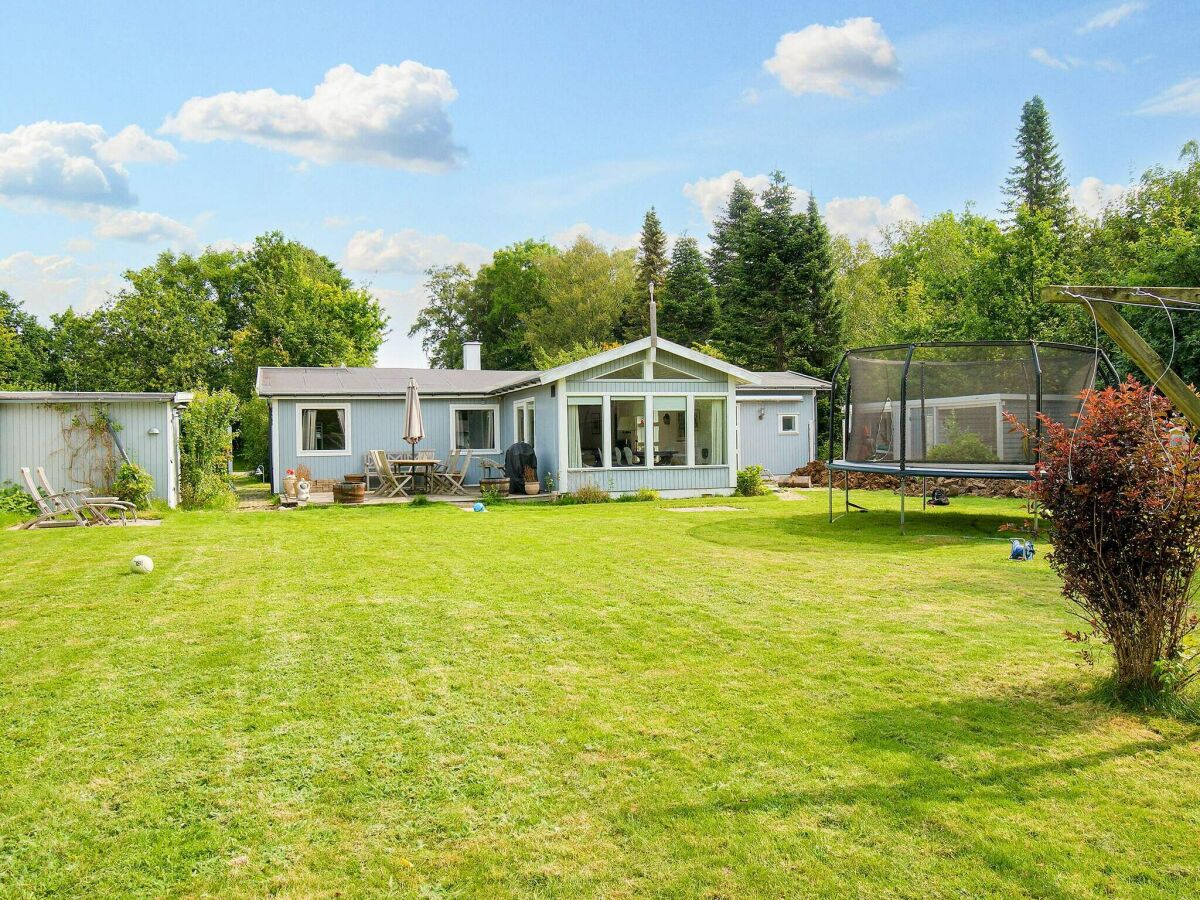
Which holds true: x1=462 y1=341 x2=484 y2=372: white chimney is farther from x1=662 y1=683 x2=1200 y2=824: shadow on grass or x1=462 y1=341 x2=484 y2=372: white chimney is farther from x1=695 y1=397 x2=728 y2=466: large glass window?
x1=662 y1=683 x2=1200 y2=824: shadow on grass

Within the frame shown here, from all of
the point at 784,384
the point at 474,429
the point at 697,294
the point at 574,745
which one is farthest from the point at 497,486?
the point at 697,294

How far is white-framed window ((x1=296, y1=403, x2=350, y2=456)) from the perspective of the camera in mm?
17594

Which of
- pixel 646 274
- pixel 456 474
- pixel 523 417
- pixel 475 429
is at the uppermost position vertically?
pixel 646 274

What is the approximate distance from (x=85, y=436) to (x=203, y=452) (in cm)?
179

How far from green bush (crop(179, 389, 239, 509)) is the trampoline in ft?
34.9

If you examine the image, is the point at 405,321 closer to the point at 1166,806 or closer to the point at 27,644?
the point at 27,644

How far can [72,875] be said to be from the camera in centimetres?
254

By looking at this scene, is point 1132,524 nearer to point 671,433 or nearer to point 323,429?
point 671,433

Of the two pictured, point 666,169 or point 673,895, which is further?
point 666,169

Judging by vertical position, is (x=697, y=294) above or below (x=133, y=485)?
above

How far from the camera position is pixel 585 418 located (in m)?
15.7

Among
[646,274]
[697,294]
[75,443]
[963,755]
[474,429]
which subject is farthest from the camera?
[646,274]

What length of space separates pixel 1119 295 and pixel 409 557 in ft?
22.2

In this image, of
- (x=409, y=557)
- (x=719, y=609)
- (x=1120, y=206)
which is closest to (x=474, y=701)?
(x=719, y=609)
